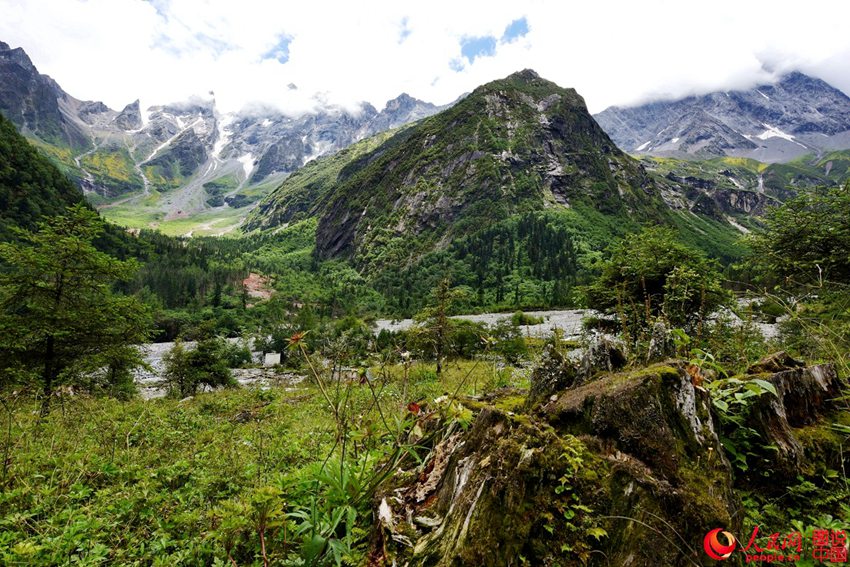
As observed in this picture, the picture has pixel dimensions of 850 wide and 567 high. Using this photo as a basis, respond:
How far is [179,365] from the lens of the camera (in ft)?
82.9

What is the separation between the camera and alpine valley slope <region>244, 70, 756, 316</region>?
12875 centimetres

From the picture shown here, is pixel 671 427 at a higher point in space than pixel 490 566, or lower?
higher

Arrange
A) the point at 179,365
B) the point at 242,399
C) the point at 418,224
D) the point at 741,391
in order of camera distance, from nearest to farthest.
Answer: the point at 741,391, the point at 242,399, the point at 179,365, the point at 418,224

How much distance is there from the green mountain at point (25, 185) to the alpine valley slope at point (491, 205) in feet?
280

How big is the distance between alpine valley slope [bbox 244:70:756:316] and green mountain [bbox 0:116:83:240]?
85.4 meters

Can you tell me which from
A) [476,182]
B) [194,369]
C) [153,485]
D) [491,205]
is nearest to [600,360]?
[153,485]

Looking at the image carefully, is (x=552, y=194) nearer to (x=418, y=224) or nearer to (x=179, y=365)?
(x=418, y=224)

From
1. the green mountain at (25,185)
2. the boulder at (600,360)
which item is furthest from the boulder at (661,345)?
the green mountain at (25,185)

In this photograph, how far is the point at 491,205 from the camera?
155750mm

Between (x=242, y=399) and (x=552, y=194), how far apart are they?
167 meters

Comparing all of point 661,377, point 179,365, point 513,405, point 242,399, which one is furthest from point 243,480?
point 179,365

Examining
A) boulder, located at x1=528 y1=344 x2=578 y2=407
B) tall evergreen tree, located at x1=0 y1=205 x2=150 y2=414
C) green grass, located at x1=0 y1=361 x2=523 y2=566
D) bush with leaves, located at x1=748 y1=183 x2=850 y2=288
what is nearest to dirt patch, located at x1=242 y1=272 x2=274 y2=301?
tall evergreen tree, located at x1=0 y1=205 x2=150 y2=414

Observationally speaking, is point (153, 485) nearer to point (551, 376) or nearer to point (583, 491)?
point (551, 376)

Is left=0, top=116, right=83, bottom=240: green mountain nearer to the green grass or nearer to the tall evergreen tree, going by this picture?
the tall evergreen tree
